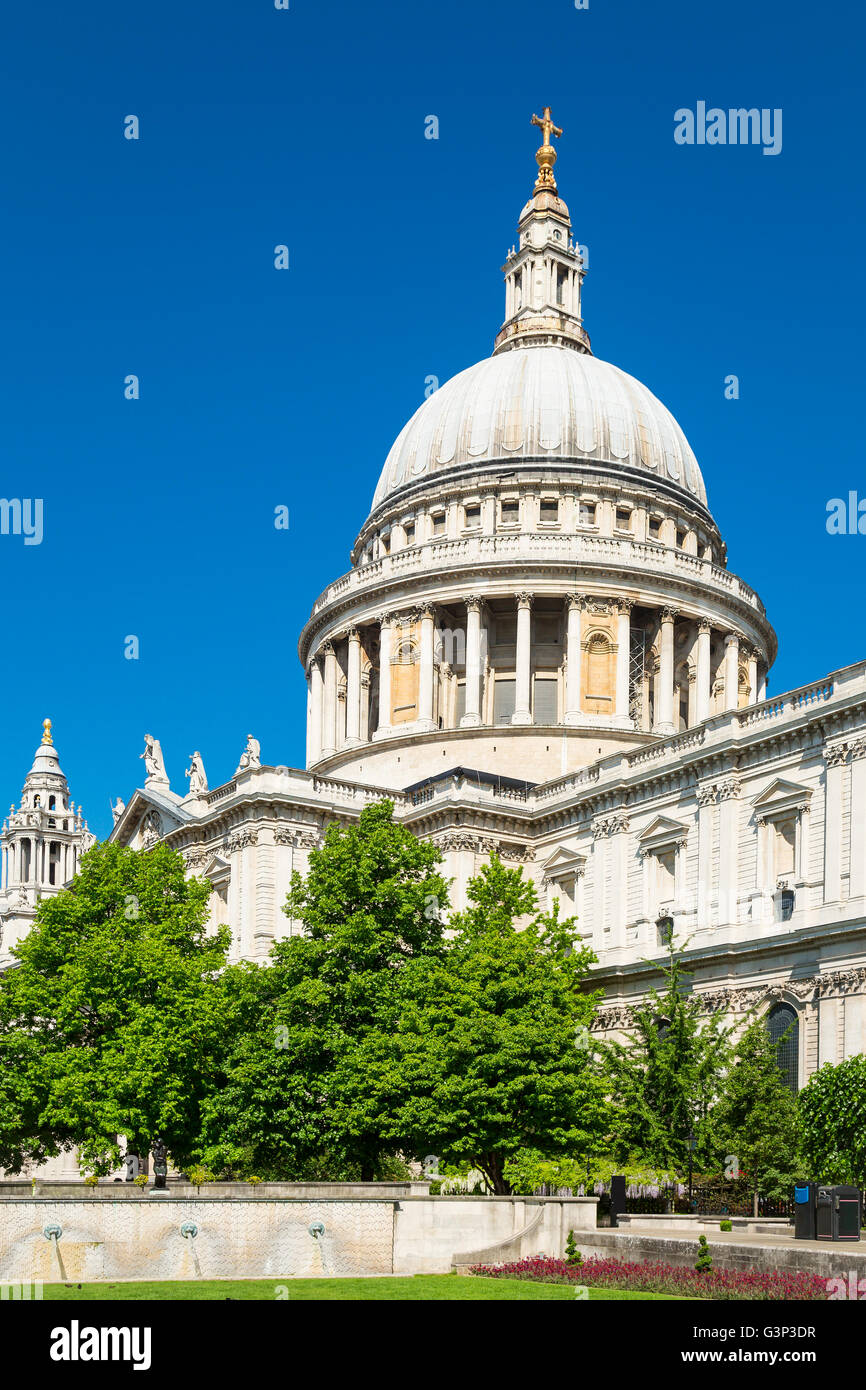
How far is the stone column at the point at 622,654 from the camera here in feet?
249

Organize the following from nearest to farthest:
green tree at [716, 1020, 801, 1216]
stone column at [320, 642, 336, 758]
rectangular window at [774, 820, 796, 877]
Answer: green tree at [716, 1020, 801, 1216] → rectangular window at [774, 820, 796, 877] → stone column at [320, 642, 336, 758]

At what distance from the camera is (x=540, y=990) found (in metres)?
43.2

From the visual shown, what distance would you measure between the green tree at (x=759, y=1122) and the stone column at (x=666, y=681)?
32.5 m

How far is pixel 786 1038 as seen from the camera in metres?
49.4

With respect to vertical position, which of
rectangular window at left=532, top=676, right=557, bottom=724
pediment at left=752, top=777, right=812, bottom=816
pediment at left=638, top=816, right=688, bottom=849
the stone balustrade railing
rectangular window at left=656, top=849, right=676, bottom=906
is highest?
the stone balustrade railing

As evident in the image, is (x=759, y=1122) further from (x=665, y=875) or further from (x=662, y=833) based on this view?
(x=662, y=833)

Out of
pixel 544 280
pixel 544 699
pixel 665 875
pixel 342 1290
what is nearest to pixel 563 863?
pixel 665 875

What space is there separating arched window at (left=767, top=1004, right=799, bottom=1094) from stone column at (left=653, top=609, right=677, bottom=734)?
91.2ft

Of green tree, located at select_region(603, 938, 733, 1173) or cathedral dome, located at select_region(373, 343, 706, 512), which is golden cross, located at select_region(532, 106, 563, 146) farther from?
green tree, located at select_region(603, 938, 733, 1173)

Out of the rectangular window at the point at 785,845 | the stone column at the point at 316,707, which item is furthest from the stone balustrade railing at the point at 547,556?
the rectangular window at the point at 785,845

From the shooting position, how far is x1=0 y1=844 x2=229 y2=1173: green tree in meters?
46.1

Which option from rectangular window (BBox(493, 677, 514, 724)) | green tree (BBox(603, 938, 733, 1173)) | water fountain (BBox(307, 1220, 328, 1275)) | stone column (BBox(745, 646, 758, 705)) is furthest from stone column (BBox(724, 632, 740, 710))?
water fountain (BBox(307, 1220, 328, 1275))

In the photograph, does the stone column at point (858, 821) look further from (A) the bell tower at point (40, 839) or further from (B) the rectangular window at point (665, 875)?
(A) the bell tower at point (40, 839)
